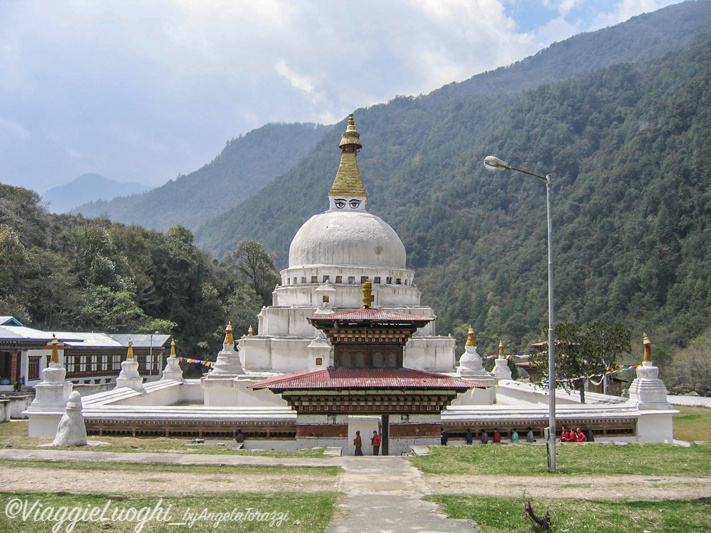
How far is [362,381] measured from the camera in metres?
20.2

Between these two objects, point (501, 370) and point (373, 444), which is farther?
point (501, 370)

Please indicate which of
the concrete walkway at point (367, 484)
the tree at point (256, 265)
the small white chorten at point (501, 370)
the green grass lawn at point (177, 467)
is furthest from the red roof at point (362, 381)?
the tree at point (256, 265)

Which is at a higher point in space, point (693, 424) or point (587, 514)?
point (587, 514)

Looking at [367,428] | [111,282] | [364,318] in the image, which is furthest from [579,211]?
[367,428]

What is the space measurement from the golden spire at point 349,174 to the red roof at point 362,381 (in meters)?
23.1

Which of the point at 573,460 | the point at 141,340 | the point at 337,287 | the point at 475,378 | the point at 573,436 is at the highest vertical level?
the point at 337,287

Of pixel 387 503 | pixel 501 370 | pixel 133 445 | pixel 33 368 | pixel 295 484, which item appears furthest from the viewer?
pixel 501 370

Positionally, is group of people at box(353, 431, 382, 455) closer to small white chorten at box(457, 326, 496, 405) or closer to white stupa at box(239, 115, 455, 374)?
small white chorten at box(457, 326, 496, 405)

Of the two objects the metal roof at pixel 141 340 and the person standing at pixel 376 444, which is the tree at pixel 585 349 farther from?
the metal roof at pixel 141 340

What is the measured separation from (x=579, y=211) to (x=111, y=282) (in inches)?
2866

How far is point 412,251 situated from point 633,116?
161 feet

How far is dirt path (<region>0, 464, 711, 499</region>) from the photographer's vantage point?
12180 mm

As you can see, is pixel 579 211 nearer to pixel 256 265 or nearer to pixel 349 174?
pixel 256 265

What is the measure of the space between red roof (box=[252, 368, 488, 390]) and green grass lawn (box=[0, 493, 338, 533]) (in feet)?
26.1
